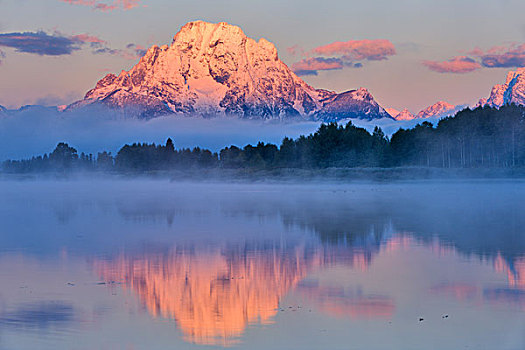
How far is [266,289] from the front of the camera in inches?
830

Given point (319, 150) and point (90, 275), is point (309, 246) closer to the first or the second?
point (90, 275)

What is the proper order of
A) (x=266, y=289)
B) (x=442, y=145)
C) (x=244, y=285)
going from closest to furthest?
1. (x=266, y=289)
2. (x=244, y=285)
3. (x=442, y=145)

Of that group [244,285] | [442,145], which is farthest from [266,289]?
[442,145]

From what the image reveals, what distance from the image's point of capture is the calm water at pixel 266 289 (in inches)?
621

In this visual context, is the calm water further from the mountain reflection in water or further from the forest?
the forest

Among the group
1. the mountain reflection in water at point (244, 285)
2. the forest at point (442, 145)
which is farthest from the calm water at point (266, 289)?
the forest at point (442, 145)

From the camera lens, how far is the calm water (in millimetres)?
15773

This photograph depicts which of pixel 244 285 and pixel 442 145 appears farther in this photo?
pixel 442 145

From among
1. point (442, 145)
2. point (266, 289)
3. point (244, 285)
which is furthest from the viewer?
point (442, 145)

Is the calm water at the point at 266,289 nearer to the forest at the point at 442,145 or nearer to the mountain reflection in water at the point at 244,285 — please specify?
the mountain reflection in water at the point at 244,285

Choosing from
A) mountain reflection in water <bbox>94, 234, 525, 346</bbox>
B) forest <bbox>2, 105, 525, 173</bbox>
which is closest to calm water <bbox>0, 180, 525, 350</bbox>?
mountain reflection in water <bbox>94, 234, 525, 346</bbox>

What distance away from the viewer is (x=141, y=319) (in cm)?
1745

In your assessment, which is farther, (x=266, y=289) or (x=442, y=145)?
(x=442, y=145)

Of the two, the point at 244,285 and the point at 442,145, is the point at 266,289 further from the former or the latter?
the point at 442,145
